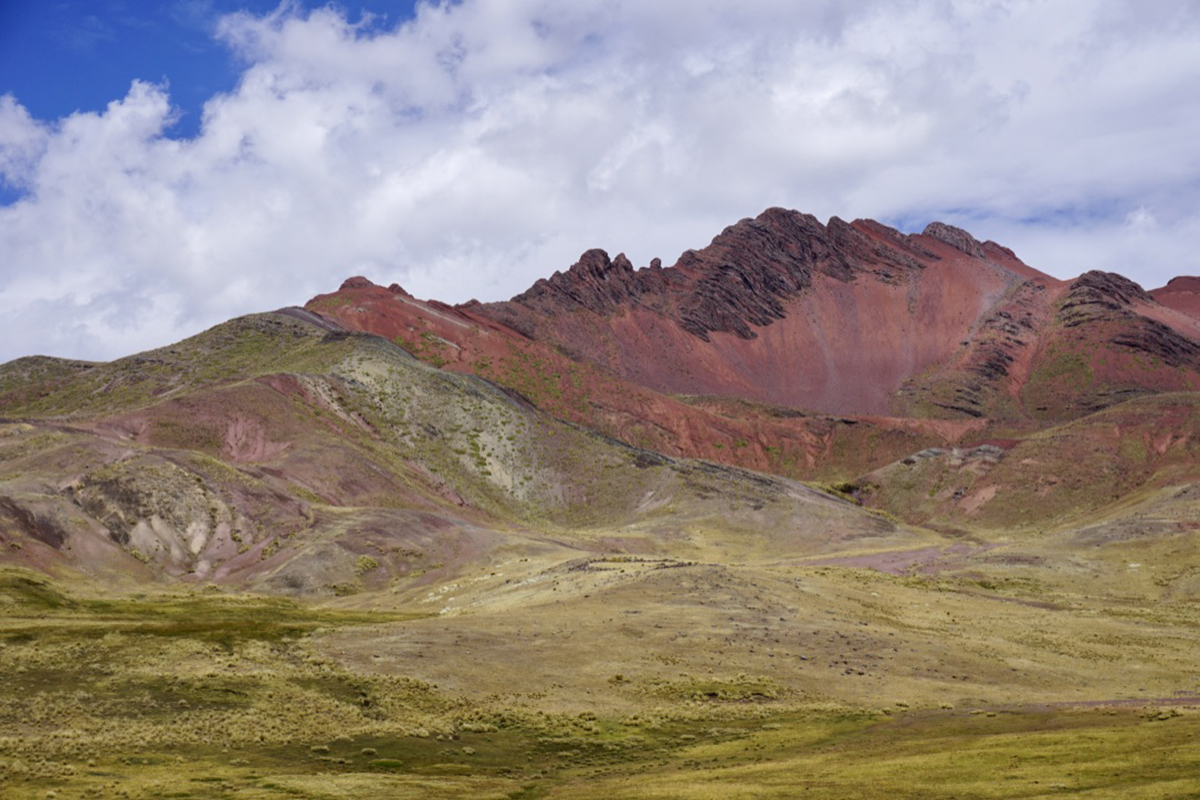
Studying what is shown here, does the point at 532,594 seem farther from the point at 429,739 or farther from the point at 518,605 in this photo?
the point at 429,739

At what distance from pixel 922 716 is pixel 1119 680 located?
16.9 meters

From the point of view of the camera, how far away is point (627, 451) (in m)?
160

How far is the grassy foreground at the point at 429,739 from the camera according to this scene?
35281mm

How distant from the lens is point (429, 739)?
152ft

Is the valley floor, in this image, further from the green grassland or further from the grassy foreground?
the green grassland

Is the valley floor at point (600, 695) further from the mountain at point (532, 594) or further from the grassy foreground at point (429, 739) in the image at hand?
the mountain at point (532, 594)

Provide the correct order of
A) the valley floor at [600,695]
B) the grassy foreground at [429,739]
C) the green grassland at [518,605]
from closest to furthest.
→ the grassy foreground at [429,739]
the valley floor at [600,695]
the green grassland at [518,605]

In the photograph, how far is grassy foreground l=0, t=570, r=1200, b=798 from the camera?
1389 inches

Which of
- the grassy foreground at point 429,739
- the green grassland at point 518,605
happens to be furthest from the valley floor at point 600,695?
the green grassland at point 518,605

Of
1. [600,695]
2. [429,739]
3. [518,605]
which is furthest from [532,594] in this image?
[429,739]

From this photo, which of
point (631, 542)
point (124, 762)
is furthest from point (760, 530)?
point (124, 762)

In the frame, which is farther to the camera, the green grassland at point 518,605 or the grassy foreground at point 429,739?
the green grassland at point 518,605

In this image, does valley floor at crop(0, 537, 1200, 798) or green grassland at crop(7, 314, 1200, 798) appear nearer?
valley floor at crop(0, 537, 1200, 798)

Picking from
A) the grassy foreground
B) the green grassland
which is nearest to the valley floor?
the grassy foreground
